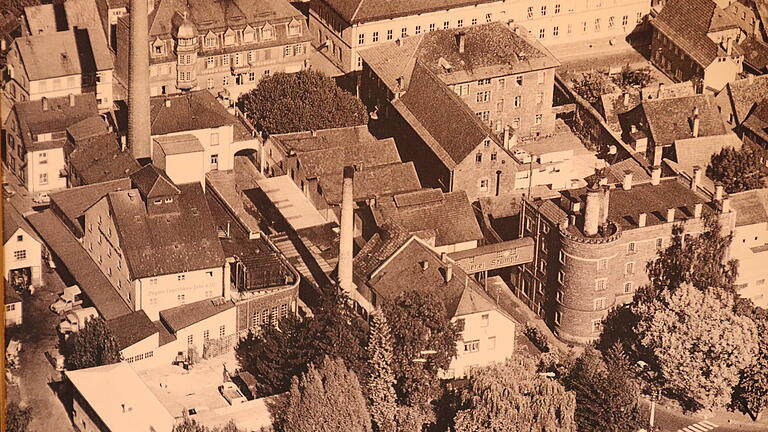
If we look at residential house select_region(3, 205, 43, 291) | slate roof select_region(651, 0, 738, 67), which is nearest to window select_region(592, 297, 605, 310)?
residential house select_region(3, 205, 43, 291)

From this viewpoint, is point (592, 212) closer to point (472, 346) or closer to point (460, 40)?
point (472, 346)

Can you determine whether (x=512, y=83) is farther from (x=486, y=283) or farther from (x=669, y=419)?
(x=669, y=419)

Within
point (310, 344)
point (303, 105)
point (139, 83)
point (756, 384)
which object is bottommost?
point (756, 384)

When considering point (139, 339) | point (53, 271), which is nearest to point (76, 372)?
point (139, 339)

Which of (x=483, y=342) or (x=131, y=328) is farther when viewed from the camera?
(x=483, y=342)

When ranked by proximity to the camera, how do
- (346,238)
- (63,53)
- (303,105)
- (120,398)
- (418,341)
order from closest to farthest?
(120,398), (418,341), (346,238), (303,105), (63,53)

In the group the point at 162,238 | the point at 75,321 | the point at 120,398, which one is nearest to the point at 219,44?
the point at 162,238
